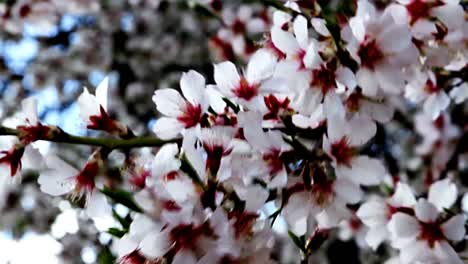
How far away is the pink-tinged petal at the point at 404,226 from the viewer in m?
1.29

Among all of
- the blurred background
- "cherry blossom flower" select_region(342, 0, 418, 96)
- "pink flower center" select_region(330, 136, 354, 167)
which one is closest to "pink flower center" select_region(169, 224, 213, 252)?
"pink flower center" select_region(330, 136, 354, 167)

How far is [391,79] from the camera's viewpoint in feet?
4.04

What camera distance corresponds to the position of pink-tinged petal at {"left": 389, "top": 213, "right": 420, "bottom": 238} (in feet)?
4.23

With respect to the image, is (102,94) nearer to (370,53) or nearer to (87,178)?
(87,178)

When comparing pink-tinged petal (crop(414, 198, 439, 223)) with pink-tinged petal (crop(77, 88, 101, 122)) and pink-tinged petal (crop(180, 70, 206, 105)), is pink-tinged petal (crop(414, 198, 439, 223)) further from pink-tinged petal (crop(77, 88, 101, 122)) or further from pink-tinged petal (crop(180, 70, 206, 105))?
pink-tinged petal (crop(77, 88, 101, 122))

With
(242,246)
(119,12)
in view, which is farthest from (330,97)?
(119,12)

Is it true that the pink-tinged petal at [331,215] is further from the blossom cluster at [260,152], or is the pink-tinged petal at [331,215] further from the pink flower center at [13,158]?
the pink flower center at [13,158]

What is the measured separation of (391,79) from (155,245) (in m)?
0.48

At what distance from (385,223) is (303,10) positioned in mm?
418

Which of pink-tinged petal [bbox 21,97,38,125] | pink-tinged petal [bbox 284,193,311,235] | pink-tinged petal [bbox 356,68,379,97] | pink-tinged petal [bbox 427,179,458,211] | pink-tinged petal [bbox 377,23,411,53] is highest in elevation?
pink-tinged petal [bbox 377,23,411,53]

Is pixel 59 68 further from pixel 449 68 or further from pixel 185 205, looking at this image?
pixel 185 205

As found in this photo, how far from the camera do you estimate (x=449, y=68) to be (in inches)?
62.5

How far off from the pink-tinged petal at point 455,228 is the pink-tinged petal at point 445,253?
0.06ft

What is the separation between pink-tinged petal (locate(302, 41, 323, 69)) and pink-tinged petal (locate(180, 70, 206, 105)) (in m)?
0.16
